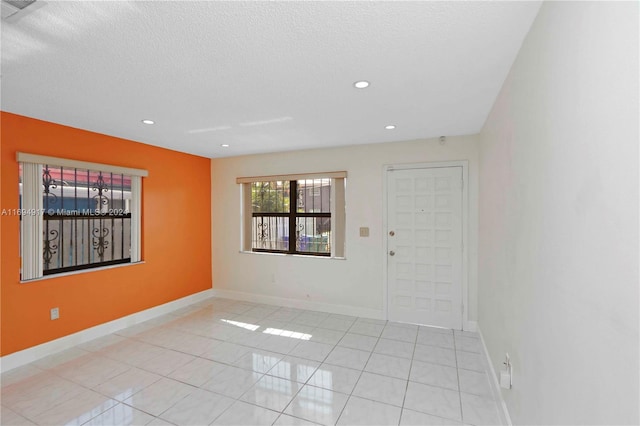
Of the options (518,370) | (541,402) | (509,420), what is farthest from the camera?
(509,420)

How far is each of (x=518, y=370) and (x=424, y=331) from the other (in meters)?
1.92

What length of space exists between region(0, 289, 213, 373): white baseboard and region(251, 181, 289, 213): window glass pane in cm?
181

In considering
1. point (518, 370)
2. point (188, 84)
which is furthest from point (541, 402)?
point (188, 84)

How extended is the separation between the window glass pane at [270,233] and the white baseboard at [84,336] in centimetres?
136

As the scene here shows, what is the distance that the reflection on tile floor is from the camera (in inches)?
80.8

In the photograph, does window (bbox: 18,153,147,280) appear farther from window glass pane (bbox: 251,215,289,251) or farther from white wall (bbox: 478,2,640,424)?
white wall (bbox: 478,2,640,424)

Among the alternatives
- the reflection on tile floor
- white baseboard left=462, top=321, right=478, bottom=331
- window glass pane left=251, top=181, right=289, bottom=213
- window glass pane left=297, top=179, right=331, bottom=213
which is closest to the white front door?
white baseboard left=462, top=321, right=478, bottom=331

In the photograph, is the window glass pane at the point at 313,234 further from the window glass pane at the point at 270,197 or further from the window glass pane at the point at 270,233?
the window glass pane at the point at 270,197

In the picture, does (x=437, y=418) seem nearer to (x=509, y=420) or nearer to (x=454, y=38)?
(x=509, y=420)

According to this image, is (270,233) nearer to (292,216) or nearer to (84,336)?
(292,216)

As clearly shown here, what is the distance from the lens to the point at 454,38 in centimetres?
153

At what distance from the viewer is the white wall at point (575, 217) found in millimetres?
716

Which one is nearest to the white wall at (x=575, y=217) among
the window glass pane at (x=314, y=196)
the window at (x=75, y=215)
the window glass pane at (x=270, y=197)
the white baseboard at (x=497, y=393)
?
the white baseboard at (x=497, y=393)

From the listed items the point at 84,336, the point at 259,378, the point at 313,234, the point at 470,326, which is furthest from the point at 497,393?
the point at 84,336
